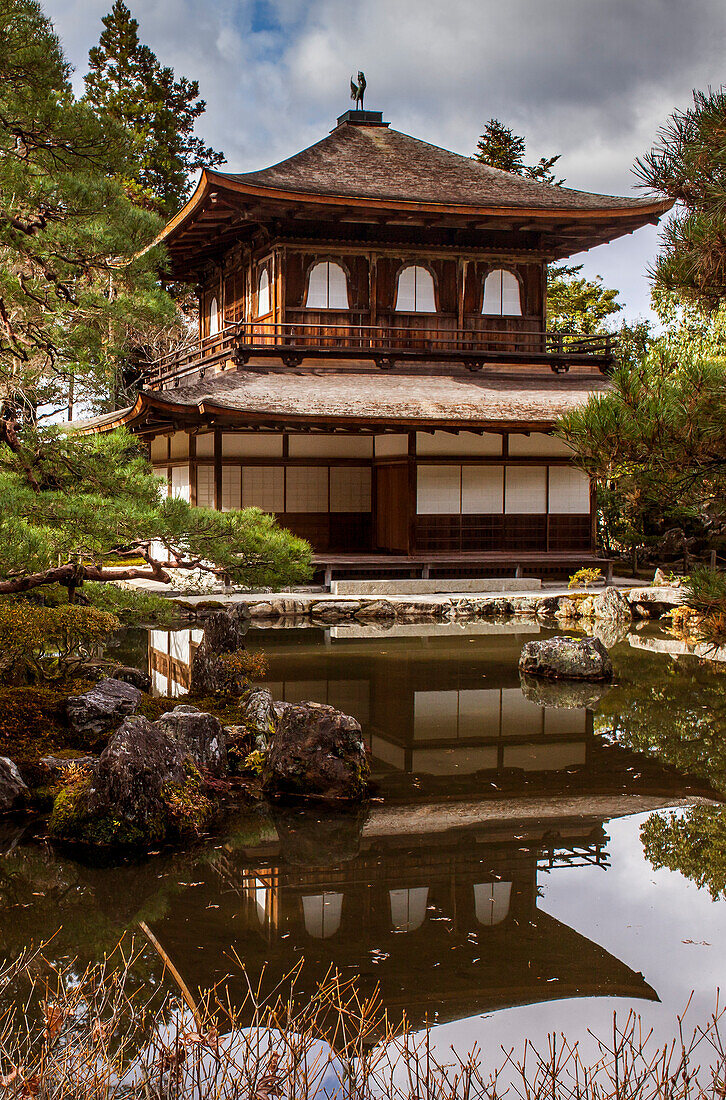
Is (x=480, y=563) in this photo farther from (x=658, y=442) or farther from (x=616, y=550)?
(x=658, y=442)

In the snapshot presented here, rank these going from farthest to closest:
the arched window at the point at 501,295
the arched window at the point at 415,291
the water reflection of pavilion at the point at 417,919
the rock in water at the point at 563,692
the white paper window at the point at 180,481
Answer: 1. the arched window at the point at 501,295
2. the arched window at the point at 415,291
3. the white paper window at the point at 180,481
4. the rock in water at the point at 563,692
5. the water reflection of pavilion at the point at 417,919

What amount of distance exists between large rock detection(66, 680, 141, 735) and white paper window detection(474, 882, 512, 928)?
3.50m

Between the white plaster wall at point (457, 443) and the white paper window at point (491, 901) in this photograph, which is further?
the white plaster wall at point (457, 443)

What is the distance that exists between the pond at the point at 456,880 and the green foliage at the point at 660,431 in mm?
2214

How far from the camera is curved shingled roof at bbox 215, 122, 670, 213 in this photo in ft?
63.6

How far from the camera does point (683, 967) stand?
4.54 m

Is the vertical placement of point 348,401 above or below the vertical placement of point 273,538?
above

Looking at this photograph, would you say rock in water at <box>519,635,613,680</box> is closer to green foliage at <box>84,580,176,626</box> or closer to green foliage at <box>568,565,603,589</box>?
green foliage at <box>84,580,176,626</box>

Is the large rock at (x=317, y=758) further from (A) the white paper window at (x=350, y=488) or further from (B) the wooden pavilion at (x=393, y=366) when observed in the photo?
(A) the white paper window at (x=350, y=488)

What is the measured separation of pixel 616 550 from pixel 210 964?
19726mm

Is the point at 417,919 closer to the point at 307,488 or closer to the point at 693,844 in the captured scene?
the point at 693,844

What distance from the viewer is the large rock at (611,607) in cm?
1627

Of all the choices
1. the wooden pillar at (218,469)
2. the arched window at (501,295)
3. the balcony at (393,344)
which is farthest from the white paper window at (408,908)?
the arched window at (501,295)

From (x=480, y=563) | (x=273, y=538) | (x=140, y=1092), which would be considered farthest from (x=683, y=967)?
(x=480, y=563)
